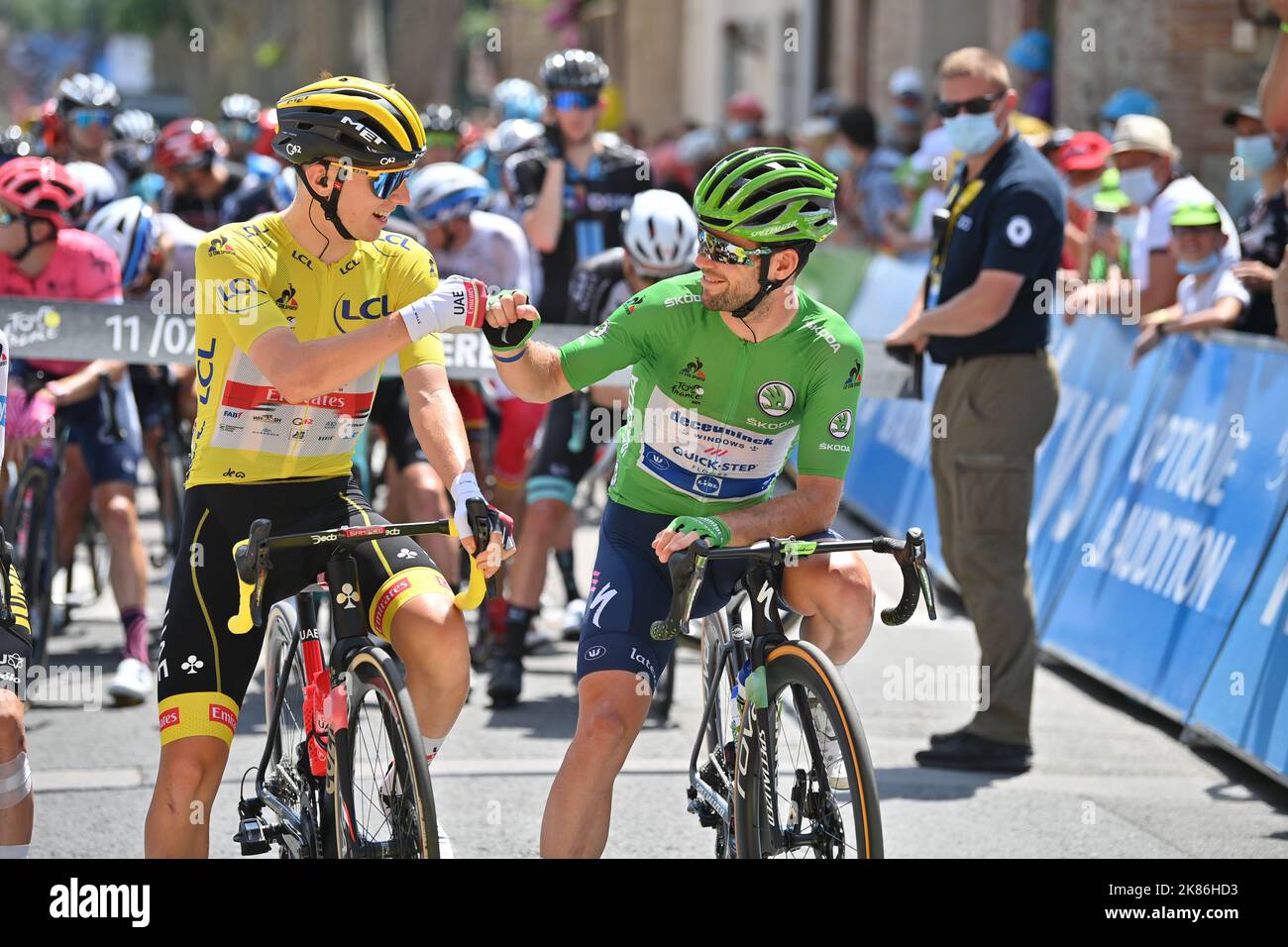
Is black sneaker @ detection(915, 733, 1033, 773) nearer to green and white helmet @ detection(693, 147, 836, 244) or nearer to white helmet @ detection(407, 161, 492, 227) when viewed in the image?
green and white helmet @ detection(693, 147, 836, 244)

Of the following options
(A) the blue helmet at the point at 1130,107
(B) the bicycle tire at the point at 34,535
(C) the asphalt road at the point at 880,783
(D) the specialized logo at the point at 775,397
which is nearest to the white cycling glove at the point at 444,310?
(D) the specialized logo at the point at 775,397

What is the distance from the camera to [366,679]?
14.2 feet

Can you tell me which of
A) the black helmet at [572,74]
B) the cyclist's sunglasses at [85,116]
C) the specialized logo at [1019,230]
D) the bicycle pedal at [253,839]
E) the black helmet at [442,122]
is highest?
the black helmet at [572,74]

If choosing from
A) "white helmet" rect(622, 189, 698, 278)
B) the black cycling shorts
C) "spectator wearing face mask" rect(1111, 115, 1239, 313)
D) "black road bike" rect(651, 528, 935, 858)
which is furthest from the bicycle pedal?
"spectator wearing face mask" rect(1111, 115, 1239, 313)

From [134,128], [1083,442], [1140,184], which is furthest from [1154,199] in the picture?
[134,128]

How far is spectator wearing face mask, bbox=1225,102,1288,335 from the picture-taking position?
8.13m

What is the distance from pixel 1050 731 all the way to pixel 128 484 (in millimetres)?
4001

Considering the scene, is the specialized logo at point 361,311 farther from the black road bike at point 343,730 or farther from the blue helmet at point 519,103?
the blue helmet at point 519,103

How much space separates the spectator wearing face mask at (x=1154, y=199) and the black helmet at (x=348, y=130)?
218 inches

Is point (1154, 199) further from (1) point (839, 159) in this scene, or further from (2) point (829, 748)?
(1) point (839, 159)

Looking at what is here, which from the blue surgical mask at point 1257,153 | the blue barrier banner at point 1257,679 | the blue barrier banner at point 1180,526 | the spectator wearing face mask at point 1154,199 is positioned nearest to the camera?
the blue barrier banner at point 1257,679

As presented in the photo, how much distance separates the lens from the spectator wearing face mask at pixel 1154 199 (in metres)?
9.40

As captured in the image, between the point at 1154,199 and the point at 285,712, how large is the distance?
22.0 ft
